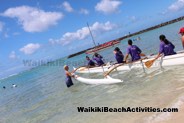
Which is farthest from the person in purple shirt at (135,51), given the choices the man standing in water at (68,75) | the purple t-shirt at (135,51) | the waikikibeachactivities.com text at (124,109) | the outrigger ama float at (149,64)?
the waikikibeachactivities.com text at (124,109)

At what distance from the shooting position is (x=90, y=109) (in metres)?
10.3

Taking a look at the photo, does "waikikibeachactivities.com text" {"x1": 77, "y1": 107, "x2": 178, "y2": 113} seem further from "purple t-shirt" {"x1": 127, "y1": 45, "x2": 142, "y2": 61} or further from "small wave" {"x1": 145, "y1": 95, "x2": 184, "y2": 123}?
"purple t-shirt" {"x1": 127, "y1": 45, "x2": 142, "y2": 61}

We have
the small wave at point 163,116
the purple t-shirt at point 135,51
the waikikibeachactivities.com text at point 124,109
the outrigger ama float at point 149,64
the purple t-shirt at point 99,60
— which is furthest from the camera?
the purple t-shirt at point 99,60

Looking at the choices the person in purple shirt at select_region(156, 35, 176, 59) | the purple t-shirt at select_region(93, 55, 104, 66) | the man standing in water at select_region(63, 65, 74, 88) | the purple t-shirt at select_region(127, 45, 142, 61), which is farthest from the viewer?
the purple t-shirt at select_region(93, 55, 104, 66)

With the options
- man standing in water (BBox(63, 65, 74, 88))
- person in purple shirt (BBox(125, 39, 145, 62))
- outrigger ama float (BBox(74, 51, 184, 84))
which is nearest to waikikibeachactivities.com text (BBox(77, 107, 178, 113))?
outrigger ama float (BBox(74, 51, 184, 84))

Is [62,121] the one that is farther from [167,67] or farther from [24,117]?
[167,67]

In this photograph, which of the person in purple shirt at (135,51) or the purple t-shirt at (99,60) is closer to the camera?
the person in purple shirt at (135,51)

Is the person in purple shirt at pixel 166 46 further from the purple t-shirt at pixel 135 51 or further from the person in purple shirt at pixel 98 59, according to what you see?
the person in purple shirt at pixel 98 59

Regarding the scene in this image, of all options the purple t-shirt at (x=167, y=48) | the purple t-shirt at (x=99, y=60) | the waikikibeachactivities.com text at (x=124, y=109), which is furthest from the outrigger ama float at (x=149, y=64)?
the purple t-shirt at (x=99, y=60)

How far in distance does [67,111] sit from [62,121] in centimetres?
124

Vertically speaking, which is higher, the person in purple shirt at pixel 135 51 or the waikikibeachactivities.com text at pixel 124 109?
the person in purple shirt at pixel 135 51

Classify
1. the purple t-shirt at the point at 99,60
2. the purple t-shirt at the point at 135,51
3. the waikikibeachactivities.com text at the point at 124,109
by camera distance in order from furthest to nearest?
1. the purple t-shirt at the point at 99,60
2. the purple t-shirt at the point at 135,51
3. the waikikibeachactivities.com text at the point at 124,109

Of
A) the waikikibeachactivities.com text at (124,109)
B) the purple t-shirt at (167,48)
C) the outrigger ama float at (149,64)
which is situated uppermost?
the purple t-shirt at (167,48)

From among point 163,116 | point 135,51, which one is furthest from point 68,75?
point 163,116
